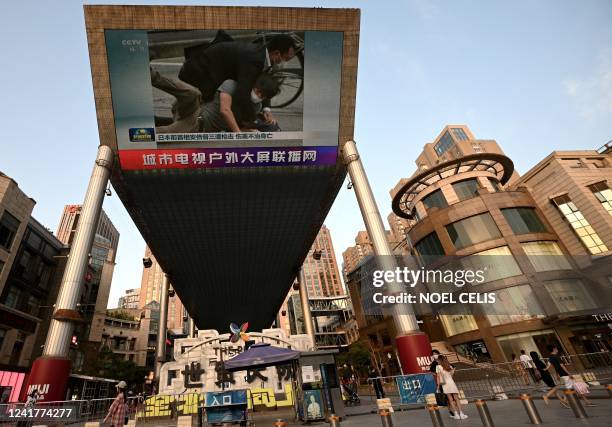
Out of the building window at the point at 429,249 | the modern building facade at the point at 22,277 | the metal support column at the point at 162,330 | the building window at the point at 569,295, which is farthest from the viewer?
the metal support column at the point at 162,330

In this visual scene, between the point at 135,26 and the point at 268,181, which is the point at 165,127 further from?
the point at 268,181

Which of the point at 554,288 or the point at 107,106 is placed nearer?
the point at 107,106

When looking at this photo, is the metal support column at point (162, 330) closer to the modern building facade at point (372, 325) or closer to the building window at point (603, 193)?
the modern building facade at point (372, 325)

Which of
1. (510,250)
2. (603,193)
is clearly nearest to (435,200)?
(510,250)

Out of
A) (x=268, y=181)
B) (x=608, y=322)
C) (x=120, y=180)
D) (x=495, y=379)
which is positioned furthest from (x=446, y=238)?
(x=120, y=180)

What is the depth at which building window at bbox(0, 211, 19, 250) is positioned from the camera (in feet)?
96.5

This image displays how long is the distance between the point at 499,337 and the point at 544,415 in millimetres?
23842

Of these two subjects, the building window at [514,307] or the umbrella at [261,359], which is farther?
the building window at [514,307]

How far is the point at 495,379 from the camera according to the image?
17.2 m

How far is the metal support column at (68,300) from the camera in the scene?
44.8ft

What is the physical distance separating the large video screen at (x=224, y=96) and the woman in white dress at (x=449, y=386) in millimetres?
15573

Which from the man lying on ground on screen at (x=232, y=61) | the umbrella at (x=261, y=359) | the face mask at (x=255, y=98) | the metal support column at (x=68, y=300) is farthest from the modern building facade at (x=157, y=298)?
the umbrella at (x=261, y=359)

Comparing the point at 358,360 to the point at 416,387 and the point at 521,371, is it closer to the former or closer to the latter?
the point at 521,371

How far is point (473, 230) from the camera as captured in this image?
32.6 m
